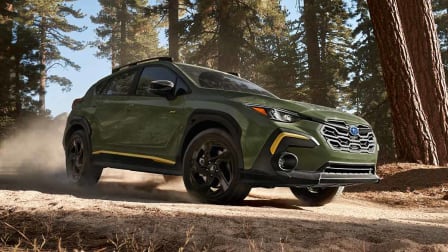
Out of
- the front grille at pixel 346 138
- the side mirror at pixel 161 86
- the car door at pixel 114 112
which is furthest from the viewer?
the car door at pixel 114 112

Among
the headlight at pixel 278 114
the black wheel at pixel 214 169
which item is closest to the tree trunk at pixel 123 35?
the black wheel at pixel 214 169

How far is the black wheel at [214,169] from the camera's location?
18.4 feet

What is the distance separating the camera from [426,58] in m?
→ 12.1

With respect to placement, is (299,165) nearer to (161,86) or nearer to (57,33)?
(161,86)

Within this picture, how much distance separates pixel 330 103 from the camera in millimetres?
24609

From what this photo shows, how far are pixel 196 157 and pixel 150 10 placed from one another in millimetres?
19370

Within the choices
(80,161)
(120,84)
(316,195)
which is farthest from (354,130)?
(80,161)

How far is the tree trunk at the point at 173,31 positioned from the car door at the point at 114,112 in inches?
606

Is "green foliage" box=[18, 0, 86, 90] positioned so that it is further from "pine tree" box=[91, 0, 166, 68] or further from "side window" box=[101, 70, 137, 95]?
"side window" box=[101, 70, 137, 95]

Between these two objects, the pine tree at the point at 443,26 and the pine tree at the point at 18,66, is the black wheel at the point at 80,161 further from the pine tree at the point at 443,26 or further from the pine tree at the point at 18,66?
the pine tree at the point at 443,26

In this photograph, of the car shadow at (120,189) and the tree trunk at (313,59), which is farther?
the tree trunk at (313,59)

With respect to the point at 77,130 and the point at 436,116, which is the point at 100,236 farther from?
the point at 436,116

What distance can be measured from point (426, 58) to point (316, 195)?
22.5 ft

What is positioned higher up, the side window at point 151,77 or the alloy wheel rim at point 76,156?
the side window at point 151,77
